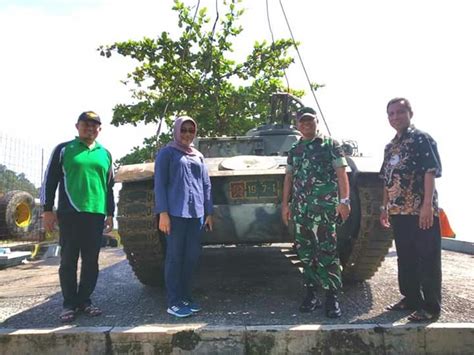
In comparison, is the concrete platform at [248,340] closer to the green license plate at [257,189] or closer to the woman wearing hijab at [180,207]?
the woman wearing hijab at [180,207]

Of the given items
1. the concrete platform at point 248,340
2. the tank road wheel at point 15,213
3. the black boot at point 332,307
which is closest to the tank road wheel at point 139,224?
the concrete platform at point 248,340

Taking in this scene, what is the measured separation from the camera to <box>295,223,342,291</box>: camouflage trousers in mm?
3795

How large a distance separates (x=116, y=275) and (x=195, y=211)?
294 centimetres

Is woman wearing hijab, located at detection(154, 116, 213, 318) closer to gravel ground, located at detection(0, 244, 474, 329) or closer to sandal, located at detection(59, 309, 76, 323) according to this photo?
gravel ground, located at detection(0, 244, 474, 329)

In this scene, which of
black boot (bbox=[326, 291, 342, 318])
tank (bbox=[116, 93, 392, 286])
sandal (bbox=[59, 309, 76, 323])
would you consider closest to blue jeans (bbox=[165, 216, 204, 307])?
tank (bbox=[116, 93, 392, 286])

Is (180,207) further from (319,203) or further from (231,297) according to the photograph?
(231,297)

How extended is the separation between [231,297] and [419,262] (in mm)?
1749

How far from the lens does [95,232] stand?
390 cm

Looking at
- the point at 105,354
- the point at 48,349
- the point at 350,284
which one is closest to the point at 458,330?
the point at 350,284

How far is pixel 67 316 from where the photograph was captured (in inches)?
143

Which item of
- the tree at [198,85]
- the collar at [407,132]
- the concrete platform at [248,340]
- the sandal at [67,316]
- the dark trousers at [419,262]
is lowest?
the concrete platform at [248,340]

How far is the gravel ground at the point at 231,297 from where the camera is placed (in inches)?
142

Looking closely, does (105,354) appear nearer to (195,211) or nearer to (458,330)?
(195,211)

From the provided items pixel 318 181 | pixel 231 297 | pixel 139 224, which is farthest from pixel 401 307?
pixel 139 224
